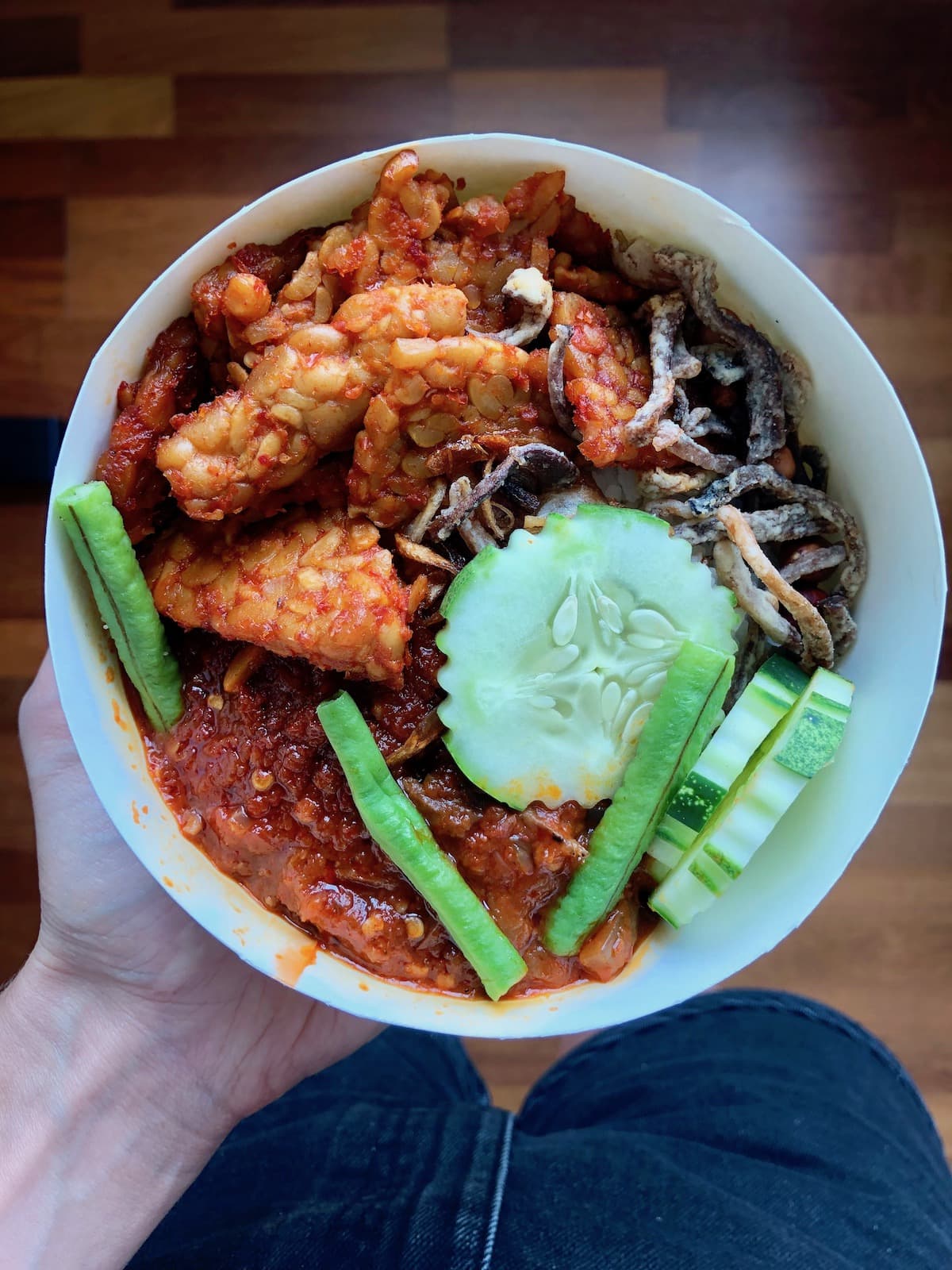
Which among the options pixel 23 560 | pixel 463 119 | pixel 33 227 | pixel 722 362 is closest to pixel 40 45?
pixel 33 227

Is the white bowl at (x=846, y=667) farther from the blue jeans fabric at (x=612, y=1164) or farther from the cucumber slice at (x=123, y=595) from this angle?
the blue jeans fabric at (x=612, y=1164)

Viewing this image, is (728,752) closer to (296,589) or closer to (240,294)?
(296,589)

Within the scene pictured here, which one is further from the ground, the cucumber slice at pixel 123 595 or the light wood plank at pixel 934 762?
the cucumber slice at pixel 123 595

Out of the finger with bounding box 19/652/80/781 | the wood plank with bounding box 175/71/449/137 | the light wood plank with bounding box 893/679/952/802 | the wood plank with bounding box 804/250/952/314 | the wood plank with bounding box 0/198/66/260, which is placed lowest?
the light wood plank with bounding box 893/679/952/802

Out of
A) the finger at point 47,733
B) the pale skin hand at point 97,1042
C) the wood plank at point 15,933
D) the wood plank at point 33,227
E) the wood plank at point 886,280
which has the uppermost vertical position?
the wood plank at point 886,280

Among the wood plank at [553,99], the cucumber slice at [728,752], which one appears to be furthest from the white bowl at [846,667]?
the wood plank at [553,99]

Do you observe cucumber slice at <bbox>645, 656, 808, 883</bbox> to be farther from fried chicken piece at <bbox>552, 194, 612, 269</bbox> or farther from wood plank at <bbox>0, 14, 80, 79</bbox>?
wood plank at <bbox>0, 14, 80, 79</bbox>

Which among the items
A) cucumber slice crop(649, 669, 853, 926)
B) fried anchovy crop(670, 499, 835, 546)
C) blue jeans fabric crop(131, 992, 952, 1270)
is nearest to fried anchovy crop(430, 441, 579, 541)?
fried anchovy crop(670, 499, 835, 546)
